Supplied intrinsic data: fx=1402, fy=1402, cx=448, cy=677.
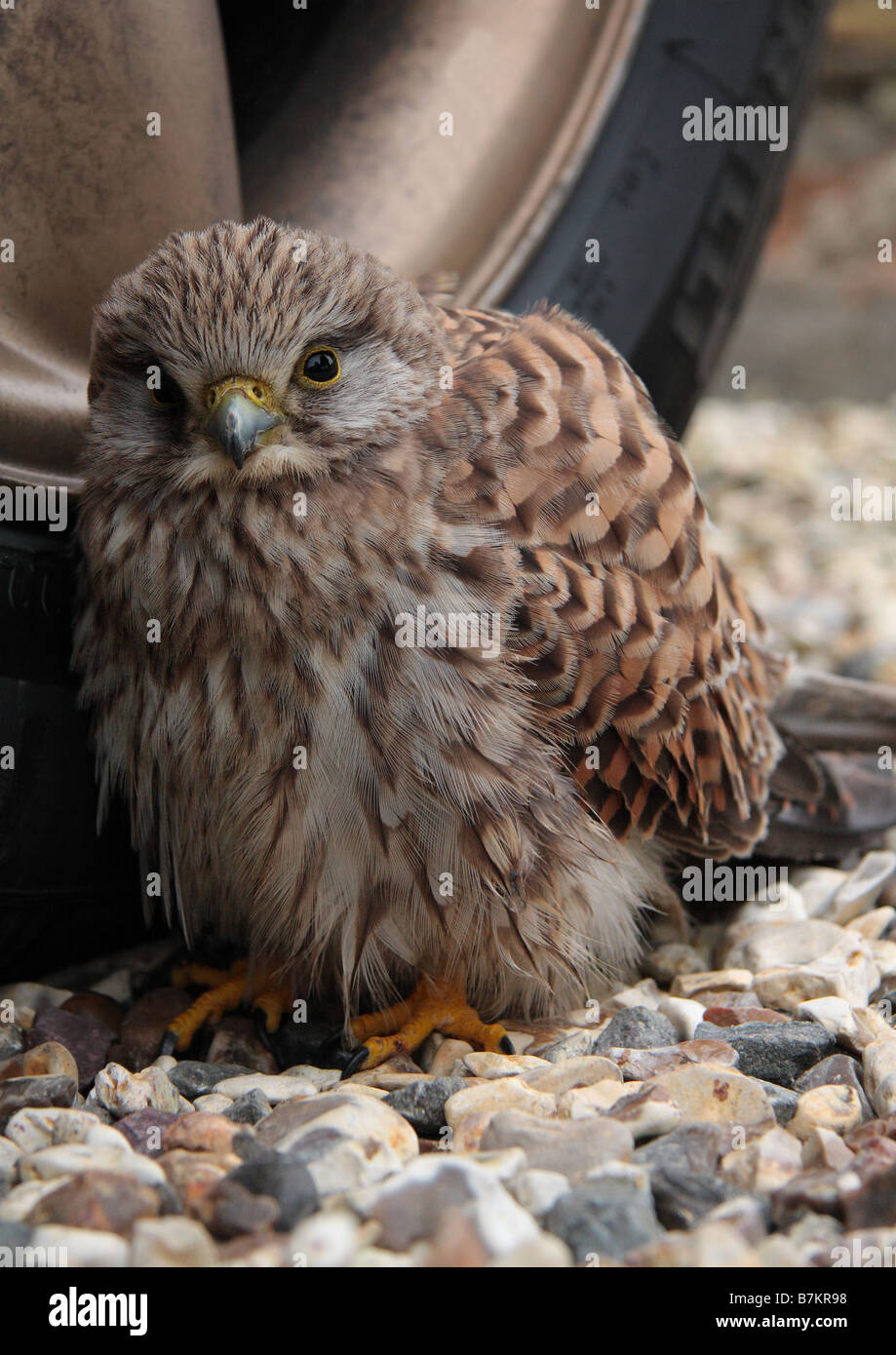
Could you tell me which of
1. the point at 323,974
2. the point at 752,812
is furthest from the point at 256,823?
the point at 752,812

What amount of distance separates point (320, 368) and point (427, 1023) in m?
1.23

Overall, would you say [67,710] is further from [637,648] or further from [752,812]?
[752,812]

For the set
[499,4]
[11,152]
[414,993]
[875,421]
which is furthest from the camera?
[875,421]

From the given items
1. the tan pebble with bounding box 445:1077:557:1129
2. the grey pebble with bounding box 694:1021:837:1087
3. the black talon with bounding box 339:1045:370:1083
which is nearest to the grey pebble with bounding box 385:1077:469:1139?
the tan pebble with bounding box 445:1077:557:1129

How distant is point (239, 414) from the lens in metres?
2.30

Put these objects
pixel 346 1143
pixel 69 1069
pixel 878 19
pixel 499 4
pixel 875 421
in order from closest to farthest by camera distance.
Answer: pixel 346 1143 < pixel 69 1069 < pixel 499 4 < pixel 875 421 < pixel 878 19

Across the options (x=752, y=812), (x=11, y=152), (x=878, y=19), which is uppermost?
(x=878, y=19)

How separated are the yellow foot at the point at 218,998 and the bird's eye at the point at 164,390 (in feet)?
3.66

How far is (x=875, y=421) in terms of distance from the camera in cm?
732

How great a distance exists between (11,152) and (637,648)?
1.47 m

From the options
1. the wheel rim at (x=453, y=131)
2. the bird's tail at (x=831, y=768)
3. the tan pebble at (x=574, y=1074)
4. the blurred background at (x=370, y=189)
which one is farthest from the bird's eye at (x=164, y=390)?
the bird's tail at (x=831, y=768)

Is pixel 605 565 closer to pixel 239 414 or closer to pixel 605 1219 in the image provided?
pixel 239 414

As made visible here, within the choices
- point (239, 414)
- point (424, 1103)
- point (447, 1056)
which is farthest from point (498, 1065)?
point (239, 414)

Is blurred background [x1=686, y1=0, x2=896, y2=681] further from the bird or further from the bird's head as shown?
the bird's head
